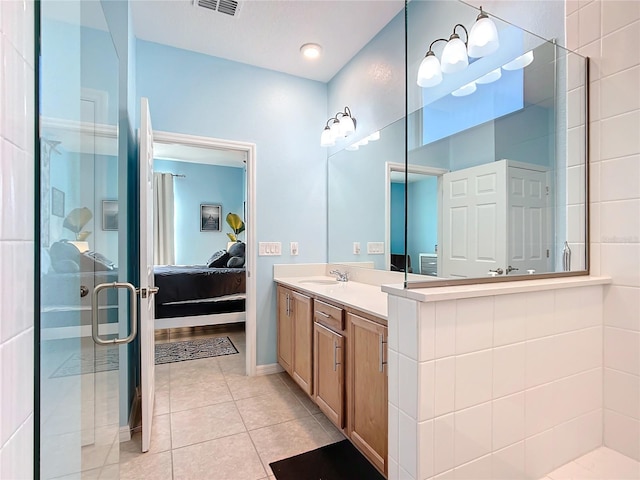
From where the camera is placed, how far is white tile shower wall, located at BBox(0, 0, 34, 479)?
0.58m

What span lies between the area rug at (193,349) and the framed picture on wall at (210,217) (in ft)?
10.7

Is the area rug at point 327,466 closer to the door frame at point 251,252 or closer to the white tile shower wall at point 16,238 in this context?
the door frame at point 251,252

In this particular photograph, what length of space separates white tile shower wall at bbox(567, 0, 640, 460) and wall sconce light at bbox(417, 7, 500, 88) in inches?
15.4

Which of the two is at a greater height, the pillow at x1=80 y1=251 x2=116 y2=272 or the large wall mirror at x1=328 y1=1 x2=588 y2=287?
the large wall mirror at x1=328 y1=1 x2=588 y2=287

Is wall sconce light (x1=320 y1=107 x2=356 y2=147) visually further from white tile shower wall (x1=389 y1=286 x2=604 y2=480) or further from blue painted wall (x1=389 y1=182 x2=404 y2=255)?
white tile shower wall (x1=389 y1=286 x2=604 y2=480)

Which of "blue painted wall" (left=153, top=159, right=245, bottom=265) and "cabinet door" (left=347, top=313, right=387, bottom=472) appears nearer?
"cabinet door" (left=347, top=313, right=387, bottom=472)

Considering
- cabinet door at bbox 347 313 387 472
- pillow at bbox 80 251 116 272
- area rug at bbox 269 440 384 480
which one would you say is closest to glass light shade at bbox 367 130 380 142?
cabinet door at bbox 347 313 387 472

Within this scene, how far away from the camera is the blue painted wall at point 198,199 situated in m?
6.55

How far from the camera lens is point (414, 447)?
933 millimetres

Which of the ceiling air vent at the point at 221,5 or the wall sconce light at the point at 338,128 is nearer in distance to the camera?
the ceiling air vent at the point at 221,5

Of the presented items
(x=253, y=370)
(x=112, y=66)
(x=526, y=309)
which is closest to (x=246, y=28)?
(x=112, y=66)

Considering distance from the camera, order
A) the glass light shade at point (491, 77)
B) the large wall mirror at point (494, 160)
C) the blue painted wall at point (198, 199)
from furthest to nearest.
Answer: the blue painted wall at point (198, 199) → the glass light shade at point (491, 77) → the large wall mirror at point (494, 160)

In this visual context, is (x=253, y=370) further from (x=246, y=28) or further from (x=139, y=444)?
(x=246, y=28)

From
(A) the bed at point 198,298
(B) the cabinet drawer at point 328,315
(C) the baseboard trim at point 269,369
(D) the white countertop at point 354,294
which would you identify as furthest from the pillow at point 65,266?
(A) the bed at point 198,298
